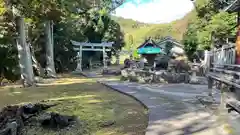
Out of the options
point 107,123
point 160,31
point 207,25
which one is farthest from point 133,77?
point 160,31

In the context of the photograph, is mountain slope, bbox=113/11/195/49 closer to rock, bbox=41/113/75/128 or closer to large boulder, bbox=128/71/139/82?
large boulder, bbox=128/71/139/82

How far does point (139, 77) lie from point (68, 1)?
5.51 meters

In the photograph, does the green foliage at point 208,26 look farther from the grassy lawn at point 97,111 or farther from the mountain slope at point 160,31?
the mountain slope at point 160,31

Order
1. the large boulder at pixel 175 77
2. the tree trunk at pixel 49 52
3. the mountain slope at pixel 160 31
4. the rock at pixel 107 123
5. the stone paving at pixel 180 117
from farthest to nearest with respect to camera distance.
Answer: the mountain slope at pixel 160 31
the tree trunk at pixel 49 52
the large boulder at pixel 175 77
the rock at pixel 107 123
the stone paving at pixel 180 117

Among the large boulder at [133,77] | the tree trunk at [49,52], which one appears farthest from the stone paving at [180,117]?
the tree trunk at [49,52]

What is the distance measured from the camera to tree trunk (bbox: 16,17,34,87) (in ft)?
44.2

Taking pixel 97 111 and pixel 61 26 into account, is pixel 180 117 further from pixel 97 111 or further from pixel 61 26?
pixel 61 26

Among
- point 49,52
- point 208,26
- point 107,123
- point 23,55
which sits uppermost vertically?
point 208,26

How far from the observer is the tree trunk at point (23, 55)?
44.2 ft

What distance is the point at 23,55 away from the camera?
13664mm

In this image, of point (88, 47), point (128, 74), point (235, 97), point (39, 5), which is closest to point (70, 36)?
point (88, 47)

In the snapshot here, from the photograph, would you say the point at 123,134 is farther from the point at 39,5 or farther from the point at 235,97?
the point at 39,5

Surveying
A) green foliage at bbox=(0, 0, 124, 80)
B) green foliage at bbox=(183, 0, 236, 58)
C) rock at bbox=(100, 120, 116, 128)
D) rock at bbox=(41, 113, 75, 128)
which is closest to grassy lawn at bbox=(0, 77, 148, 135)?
rock at bbox=(100, 120, 116, 128)

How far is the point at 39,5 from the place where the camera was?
13289 mm
